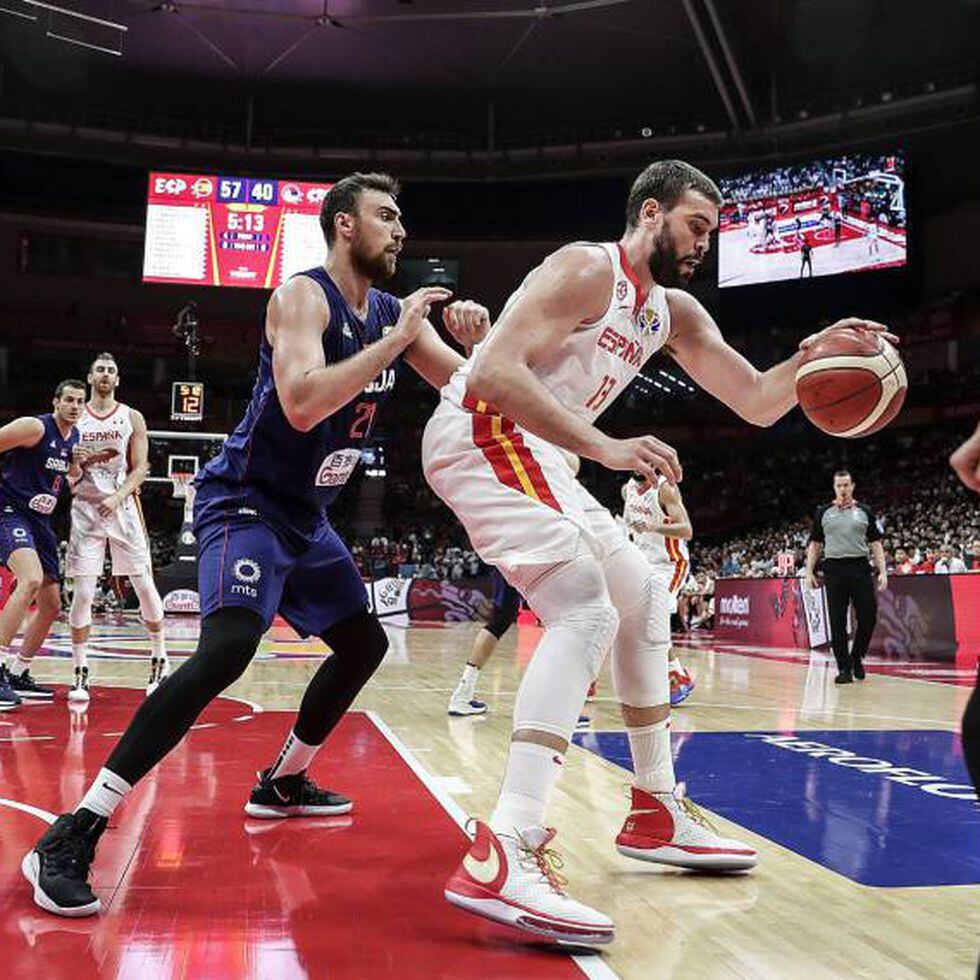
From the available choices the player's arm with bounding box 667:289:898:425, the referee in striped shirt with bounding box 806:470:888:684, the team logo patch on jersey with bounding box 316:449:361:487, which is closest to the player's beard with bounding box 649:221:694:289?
the player's arm with bounding box 667:289:898:425

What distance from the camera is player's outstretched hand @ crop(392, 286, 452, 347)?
9.20ft

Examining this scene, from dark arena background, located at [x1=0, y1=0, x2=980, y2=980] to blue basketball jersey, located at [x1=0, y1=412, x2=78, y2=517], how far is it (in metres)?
0.11

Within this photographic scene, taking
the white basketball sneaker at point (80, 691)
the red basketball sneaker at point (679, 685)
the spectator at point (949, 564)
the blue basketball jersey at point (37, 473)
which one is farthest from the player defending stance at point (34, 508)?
the spectator at point (949, 564)

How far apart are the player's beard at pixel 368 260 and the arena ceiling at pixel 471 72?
58.4 ft

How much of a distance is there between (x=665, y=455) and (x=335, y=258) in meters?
1.40

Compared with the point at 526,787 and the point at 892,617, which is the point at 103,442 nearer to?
the point at 526,787

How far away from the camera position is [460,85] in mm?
25016

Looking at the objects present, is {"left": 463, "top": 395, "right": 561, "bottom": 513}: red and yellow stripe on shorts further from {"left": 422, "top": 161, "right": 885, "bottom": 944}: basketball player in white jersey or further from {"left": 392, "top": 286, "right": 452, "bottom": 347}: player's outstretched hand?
{"left": 392, "top": 286, "right": 452, "bottom": 347}: player's outstretched hand

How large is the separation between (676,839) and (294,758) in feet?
4.35

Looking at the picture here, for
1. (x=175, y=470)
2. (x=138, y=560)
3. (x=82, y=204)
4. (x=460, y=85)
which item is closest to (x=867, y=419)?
(x=138, y=560)

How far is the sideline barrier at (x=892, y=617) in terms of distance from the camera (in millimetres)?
11602

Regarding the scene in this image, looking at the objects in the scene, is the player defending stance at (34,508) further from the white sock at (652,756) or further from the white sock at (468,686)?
the white sock at (652,756)

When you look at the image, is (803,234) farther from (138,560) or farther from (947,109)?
(138,560)

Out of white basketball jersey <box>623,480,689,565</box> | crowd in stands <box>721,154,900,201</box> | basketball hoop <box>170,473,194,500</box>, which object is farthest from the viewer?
crowd in stands <box>721,154,900,201</box>
